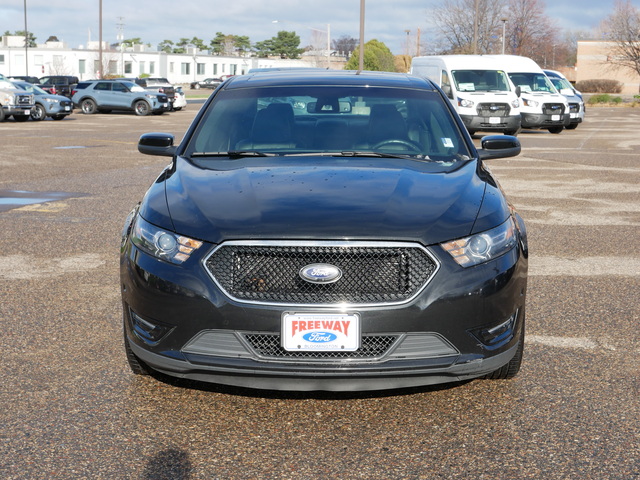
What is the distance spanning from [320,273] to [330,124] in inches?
74.1

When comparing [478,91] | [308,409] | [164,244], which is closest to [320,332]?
[308,409]

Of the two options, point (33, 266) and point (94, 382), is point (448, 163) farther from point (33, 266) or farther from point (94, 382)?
point (33, 266)

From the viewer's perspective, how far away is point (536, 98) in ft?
90.3

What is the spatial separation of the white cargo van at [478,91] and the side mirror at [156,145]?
18645 mm

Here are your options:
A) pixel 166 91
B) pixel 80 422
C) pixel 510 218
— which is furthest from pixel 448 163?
pixel 166 91

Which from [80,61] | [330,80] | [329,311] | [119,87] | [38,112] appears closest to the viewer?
[329,311]

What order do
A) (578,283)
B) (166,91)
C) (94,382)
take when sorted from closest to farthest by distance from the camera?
1. (94,382)
2. (578,283)
3. (166,91)

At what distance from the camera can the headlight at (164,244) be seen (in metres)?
3.92

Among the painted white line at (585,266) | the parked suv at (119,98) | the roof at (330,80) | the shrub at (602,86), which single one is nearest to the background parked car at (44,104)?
the parked suv at (119,98)

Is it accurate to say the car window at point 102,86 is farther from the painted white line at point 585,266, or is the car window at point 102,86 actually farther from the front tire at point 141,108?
the painted white line at point 585,266

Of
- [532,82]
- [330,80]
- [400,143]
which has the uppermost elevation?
[330,80]

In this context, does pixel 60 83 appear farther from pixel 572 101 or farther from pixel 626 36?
pixel 626 36

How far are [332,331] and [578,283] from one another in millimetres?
3662

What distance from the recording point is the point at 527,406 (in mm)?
4234
